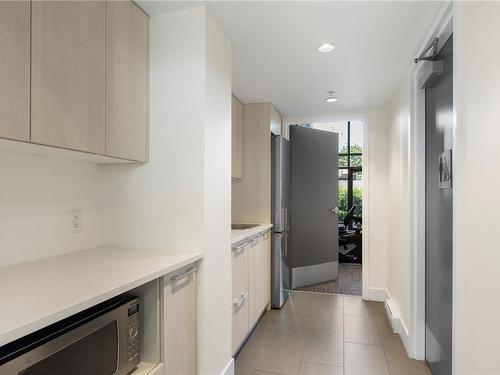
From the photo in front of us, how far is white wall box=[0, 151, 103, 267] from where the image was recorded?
1.35m

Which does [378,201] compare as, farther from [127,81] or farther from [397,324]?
[127,81]

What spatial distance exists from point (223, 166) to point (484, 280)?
1.39 meters

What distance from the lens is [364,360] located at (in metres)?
2.32

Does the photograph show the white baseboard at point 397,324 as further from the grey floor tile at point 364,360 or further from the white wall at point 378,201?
the white wall at point 378,201

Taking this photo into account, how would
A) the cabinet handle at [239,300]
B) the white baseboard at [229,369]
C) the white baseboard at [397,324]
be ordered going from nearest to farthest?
the white baseboard at [229,369] → the cabinet handle at [239,300] → the white baseboard at [397,324]

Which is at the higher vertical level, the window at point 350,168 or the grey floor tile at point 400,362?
the window at point 350,168

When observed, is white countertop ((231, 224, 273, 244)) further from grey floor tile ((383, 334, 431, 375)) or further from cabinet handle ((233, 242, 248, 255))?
grey floor tile ((383, 334, 431, 375))

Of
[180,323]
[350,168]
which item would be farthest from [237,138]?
[350,168]

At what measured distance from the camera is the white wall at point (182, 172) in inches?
66.2

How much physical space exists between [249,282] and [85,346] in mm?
1728

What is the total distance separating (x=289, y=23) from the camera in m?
1.83

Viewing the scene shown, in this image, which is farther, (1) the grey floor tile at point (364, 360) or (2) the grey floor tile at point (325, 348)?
(2) the grey floor tile at point (325, 348)

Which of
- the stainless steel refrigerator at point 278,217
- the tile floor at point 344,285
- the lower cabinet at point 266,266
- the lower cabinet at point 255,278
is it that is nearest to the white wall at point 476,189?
the lower cabinet at point 255,278

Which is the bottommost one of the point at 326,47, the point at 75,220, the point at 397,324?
the point at 397,324
